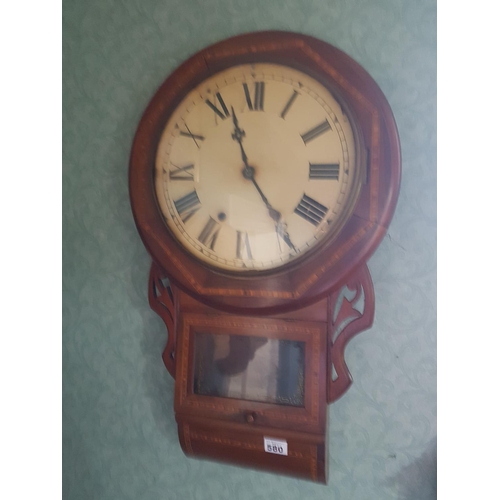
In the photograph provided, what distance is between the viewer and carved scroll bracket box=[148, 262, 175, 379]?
0.77m

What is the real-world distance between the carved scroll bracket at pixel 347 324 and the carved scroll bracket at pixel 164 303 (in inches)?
13.2

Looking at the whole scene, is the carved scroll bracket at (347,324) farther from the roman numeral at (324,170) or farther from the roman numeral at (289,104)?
the roman numeral at (289,104)

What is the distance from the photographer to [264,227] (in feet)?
2.29

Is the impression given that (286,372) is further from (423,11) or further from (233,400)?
(423,11)

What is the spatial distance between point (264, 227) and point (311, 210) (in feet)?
0.32

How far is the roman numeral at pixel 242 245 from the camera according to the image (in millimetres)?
708

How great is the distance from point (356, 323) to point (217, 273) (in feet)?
0.94

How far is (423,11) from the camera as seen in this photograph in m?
0.67

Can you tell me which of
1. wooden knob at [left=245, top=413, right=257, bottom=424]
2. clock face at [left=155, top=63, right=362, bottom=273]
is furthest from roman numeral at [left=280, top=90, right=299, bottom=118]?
wooden knob at [left=245, top=413, right=257, bottom=424]

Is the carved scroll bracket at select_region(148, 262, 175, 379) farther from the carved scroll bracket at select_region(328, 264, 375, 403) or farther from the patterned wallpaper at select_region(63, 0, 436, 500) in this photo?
the carved scroll bracket at select_region(328, 264, 375, 403)

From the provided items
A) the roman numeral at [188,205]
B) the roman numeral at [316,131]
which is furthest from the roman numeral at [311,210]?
the roman numeral at [188,205]

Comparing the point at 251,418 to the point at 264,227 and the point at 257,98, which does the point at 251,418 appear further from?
the point at 257,98

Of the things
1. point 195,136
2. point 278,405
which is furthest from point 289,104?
point 278,405

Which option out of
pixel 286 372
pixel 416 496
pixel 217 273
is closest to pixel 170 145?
pixel 217 273
